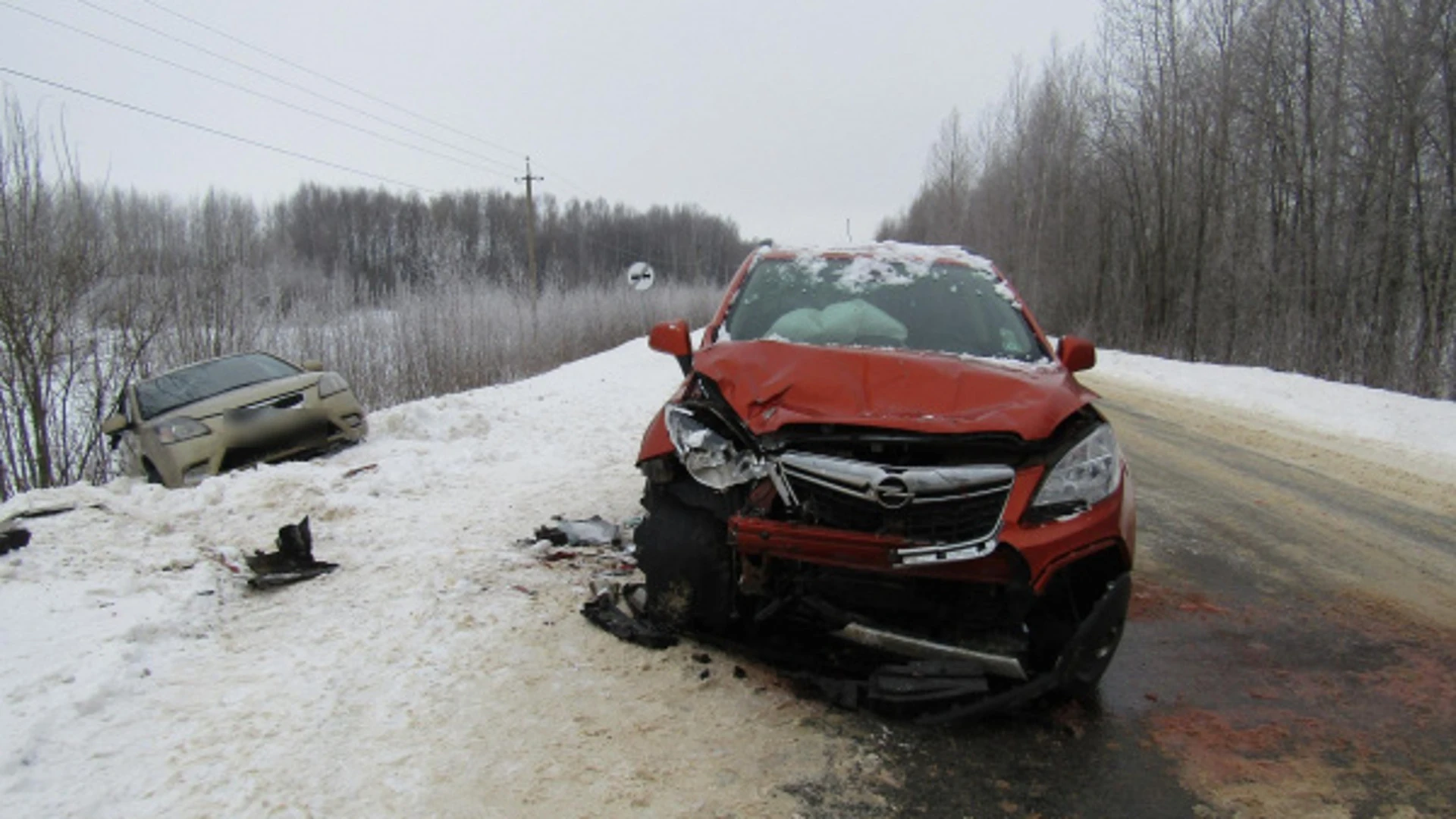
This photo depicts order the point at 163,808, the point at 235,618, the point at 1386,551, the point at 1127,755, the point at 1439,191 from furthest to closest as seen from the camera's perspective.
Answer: the point at 1439,191 → the point at 1386,551 → the point at 235,618 → the point at 1127,755 → the point at 163,808

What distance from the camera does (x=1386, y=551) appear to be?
18.0ft

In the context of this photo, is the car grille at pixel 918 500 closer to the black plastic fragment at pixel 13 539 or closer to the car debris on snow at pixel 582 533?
the car debris on snow at pixel 582 533

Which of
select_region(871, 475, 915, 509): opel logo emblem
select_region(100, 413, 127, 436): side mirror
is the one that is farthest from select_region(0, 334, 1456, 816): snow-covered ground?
select_region(100, 413, 127, 436): side mirror

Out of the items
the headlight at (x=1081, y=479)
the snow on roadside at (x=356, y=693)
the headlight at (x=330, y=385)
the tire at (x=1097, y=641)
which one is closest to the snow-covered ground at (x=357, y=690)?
the snow on roadside at (x=356, y=693)

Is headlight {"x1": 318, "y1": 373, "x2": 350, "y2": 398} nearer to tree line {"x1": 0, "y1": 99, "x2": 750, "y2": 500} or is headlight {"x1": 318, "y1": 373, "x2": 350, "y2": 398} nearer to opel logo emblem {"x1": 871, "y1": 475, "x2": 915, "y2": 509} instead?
tree line {"x1": 0, "y1": 99, "x2": 750, "y2": 500}

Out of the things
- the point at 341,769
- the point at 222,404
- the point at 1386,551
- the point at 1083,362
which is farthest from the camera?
the point at 222,404

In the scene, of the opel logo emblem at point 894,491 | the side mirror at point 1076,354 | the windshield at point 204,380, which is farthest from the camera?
the windshield at point 204,380

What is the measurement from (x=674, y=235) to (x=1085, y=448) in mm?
97195

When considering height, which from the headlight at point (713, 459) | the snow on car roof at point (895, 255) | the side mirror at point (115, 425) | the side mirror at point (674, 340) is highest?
the snow on car roof at point (895, 255)

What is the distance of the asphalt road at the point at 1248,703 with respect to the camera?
2.71 meters

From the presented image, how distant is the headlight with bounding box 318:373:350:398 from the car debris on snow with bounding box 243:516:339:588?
4.66 meters

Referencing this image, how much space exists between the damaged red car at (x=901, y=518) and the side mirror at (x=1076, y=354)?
0.82 m

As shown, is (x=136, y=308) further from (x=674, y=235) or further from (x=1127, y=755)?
(x=674, y=235)

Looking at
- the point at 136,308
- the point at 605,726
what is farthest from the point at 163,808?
the point at 136,308
